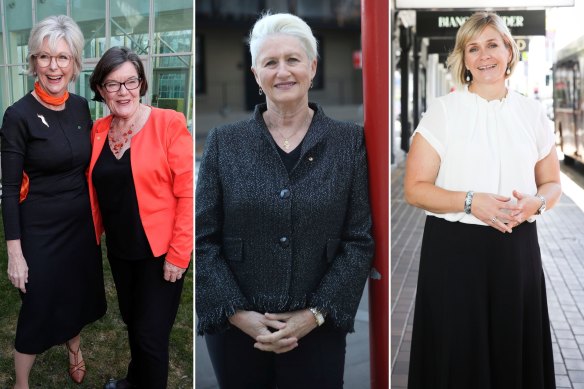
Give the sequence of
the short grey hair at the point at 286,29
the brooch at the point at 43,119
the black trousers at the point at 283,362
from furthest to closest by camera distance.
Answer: the brooch at the point at 43,119
the black trousers at the point at 283,362
the short grey hair at the point at 286,29

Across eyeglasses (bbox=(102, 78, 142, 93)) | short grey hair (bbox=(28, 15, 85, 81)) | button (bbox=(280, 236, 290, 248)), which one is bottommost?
button (bbox=(280, 236, 290, 248))

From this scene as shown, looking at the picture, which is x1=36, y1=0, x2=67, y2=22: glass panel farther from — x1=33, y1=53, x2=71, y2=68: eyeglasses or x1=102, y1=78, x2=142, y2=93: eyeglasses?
x1=102, y1=78, x2=142, y2=93: eyeglasses

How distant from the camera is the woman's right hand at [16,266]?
2.49 m

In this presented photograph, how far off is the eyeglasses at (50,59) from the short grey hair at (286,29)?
2.51ft

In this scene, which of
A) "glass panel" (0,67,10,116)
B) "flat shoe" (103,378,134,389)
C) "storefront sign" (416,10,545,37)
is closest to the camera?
"storefront sign" (416,10,545,37)

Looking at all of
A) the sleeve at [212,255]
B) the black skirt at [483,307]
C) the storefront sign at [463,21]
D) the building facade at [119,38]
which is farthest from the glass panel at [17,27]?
the black skirt at [483,307]

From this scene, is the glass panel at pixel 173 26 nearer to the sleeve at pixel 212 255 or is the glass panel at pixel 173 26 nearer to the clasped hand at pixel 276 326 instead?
the sleeve at pixel 212 255

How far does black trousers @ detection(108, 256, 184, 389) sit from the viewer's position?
2.48 m

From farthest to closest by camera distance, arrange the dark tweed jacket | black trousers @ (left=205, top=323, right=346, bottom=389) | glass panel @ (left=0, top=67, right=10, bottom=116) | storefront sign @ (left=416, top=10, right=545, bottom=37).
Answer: glass panel @ (left=0, top=67, right=10, bottom=116) → storefront sign @ (left=416, top=10, right=545, bottom=37) → black trousers @ (left=205, top=323, right=346, bottom=389) → the dark tweed jacket

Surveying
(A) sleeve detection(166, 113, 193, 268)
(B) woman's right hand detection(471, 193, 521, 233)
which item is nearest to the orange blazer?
(A) sleeve detection(166, 113, 193, 268)

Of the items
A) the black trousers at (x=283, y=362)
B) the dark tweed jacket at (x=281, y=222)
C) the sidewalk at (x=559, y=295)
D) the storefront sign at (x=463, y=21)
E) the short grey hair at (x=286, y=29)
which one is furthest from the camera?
the sidewalk at (x=559, y=295)

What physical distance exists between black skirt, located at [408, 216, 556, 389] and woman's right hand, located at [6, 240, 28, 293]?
1363 mm

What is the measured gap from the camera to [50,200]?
247 cm

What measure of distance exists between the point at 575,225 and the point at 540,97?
1118 mm
